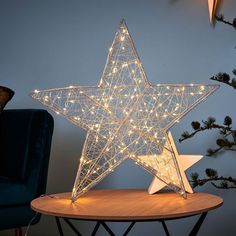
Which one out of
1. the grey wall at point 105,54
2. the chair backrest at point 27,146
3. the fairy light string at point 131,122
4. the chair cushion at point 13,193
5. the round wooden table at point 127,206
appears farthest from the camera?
the grey wall at point 105,54

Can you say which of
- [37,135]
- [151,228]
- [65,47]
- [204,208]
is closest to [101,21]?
[65,47]

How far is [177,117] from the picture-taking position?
1.45 meters

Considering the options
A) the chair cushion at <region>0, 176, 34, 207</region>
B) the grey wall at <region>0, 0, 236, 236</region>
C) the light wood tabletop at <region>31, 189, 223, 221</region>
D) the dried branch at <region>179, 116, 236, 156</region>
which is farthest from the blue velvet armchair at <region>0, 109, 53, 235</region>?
the dried branch at <region>179, 116, 236, 156</region>

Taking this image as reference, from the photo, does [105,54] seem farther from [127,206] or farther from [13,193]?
[127,206]

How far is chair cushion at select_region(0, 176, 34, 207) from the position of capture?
1.58 m

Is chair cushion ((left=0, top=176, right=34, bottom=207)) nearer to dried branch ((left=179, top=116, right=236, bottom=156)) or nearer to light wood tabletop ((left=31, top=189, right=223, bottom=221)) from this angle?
light wood tabletop ((left=31, top=189, right=223, bottom=221))

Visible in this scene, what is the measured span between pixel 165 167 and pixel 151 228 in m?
0.67

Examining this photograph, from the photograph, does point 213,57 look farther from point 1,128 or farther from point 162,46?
point 1,128

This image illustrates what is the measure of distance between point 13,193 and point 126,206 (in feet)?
1.96

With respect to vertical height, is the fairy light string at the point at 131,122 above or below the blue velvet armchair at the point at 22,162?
above

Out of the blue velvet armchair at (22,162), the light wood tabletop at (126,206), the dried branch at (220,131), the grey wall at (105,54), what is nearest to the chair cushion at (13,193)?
the blue velvet armchair at (22,162)

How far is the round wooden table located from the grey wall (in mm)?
524

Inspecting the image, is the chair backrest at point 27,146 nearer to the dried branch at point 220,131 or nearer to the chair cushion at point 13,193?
the chair cushion at point 13,193

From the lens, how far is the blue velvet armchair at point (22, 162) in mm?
1618
